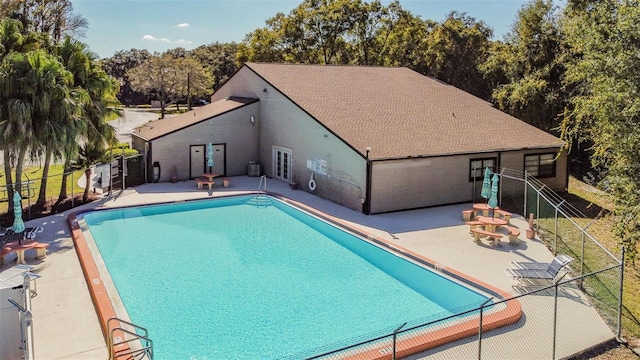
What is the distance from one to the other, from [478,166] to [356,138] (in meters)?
5.42

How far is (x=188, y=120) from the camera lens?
26.1 m

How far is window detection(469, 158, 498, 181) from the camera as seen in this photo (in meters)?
20.8

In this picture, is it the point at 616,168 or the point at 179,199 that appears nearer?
the point at 616,168

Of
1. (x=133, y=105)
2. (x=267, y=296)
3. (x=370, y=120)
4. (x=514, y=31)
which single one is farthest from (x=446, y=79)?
(x=133, y=105)

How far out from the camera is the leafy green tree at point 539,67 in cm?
2894

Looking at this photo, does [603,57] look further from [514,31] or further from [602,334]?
[514,31]

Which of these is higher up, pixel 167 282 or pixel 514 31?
pixel 514 31

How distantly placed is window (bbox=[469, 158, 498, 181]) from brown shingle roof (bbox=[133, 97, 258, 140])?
1204 cm

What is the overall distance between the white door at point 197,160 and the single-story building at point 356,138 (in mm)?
51

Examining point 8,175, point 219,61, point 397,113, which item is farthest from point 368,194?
point 219,61

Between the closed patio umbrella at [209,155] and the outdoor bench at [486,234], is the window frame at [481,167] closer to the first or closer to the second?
the outdoor bench at [486,234]

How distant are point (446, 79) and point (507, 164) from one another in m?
20.8

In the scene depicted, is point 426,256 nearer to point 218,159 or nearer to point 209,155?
point 209,155

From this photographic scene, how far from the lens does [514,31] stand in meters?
31.6
